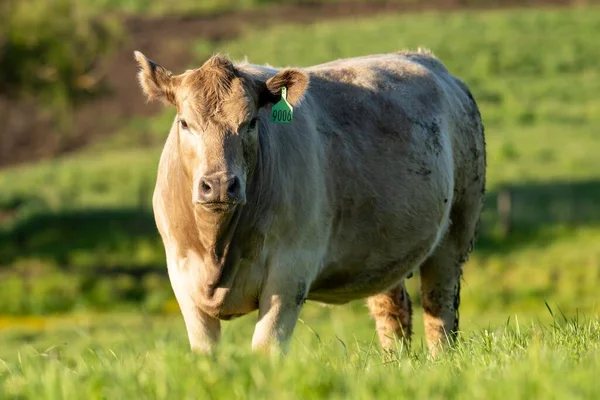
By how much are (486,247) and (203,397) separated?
73.9ft

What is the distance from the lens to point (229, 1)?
5997cm

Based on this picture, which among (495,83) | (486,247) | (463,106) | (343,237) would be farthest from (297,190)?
(495,83)

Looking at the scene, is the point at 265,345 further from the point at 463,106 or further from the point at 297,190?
the point at 463,106

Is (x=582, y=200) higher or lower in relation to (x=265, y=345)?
lower

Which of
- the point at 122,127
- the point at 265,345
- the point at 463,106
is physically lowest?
the point at 122,127

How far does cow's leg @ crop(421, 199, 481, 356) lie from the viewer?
10.9 metres

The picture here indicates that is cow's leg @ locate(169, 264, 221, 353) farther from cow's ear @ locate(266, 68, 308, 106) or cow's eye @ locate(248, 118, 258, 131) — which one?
cow's ear @ locate(266, 68, 308, 106)

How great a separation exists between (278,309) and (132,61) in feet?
141

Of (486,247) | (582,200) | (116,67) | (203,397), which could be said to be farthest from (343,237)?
(116,67)

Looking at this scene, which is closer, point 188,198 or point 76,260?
point 188,198

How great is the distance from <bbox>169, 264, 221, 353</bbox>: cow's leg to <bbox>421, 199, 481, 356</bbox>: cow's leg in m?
3.12

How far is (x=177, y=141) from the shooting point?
8.11m

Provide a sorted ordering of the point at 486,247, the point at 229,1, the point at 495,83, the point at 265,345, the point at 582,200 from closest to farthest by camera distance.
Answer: the point at 265,345, the point at 486,247, the point at 582,200, the point at 495,83, the point at 229,1

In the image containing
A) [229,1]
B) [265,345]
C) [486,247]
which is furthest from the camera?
[229,1]
